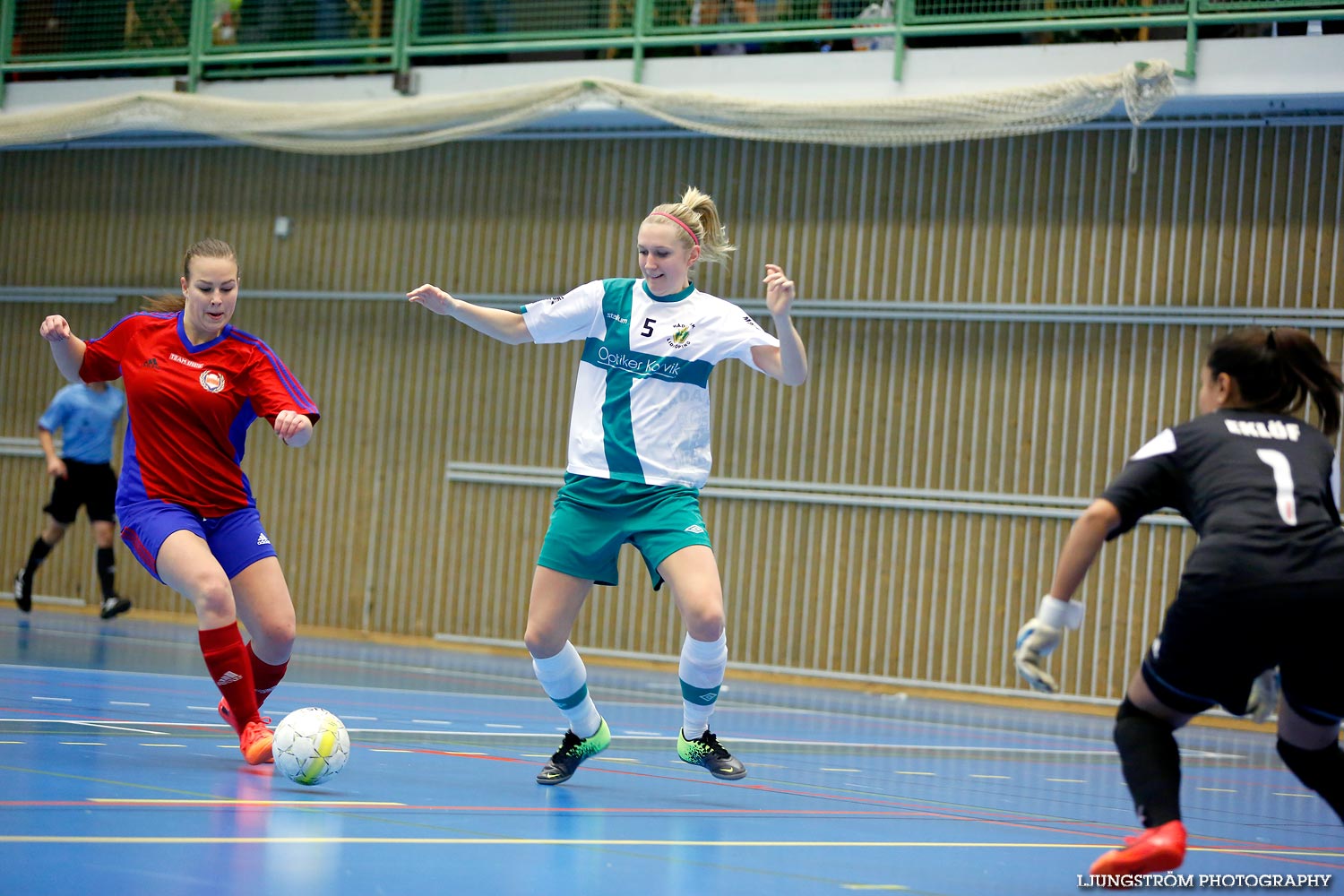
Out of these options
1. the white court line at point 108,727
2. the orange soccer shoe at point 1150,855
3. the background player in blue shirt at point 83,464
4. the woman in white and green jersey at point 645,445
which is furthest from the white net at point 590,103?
the orange soccer shoe at point 1150,855

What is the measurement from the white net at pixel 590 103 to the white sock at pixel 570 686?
6.90 metres

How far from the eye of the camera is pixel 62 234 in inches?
650

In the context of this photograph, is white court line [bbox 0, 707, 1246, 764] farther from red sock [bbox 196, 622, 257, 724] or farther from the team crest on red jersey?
the team crest on red jersey

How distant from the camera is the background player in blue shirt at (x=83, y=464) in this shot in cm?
1261

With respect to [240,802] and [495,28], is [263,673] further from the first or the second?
[495,28]

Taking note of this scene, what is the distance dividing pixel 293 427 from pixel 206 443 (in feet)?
1.81

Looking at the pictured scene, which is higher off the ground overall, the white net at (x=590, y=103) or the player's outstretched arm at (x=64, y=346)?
the white net at (x=590, y=103)

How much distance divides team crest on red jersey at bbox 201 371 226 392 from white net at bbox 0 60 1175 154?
7.03m

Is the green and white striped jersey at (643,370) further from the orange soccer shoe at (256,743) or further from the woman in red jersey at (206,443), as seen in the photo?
the orange soccer shoe at (256,743)

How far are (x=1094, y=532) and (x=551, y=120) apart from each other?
11.3m

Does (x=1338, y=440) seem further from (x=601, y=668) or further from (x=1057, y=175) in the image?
(x=601, y=668)

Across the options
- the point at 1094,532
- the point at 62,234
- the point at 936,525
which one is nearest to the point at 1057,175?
the point at 936,525

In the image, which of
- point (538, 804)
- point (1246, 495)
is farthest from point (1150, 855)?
point (538, 804)

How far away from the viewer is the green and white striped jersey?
543 cm
